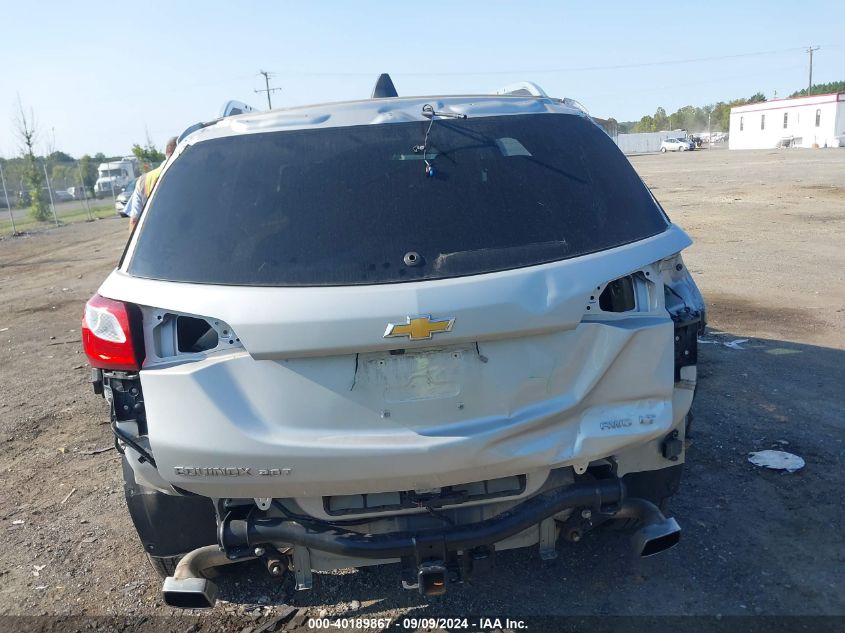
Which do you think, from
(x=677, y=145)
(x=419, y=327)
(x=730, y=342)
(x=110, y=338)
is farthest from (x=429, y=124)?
(x=677, y=145)

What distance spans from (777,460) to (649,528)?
1.95m

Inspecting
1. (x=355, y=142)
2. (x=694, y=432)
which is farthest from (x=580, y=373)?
(x=694, y=432)

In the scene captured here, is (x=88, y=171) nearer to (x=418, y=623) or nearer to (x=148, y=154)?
(x=148, y=154)

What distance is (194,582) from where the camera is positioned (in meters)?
2.76

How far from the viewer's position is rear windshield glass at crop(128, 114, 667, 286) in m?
2.59

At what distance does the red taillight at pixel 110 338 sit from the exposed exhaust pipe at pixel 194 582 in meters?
0.80

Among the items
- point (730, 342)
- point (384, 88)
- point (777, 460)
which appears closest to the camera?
point (384, 88)

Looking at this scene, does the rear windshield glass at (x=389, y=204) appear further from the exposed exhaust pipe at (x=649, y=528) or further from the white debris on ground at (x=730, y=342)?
the white debris on ground at (x=730, y=342)

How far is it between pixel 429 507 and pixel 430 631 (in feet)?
2.63

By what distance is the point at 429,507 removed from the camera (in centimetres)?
265

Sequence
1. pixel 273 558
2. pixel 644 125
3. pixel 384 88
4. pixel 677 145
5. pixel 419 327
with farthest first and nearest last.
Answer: pixel 644 125
pixel 677 145
pixel 384 88
pixel 273 558
pixel 419 327

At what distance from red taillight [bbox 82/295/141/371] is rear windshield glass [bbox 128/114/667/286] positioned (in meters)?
0.18

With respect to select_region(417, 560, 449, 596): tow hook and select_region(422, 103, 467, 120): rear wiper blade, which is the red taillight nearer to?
select_region(417, 560, 449, 596): tow hook

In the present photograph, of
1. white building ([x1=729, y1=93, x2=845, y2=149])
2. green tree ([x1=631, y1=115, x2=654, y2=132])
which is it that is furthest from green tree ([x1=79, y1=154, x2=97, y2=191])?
green tree ([x1=631, y1=115, x2=654, y2=132])
